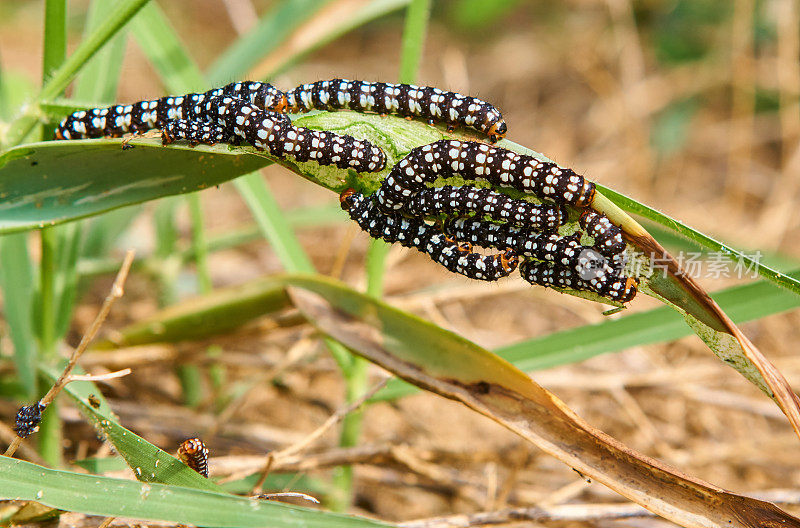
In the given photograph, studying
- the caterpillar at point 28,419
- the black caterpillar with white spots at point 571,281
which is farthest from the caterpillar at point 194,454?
the black caterpillar with white spots at point 571,281

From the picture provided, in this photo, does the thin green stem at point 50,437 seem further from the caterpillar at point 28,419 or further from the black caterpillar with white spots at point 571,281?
the black caterpillar with white spots at point 571,281

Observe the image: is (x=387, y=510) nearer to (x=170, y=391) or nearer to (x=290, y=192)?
(x=170, y=391)

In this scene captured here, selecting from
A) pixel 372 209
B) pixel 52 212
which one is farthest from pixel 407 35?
pixel 52 212

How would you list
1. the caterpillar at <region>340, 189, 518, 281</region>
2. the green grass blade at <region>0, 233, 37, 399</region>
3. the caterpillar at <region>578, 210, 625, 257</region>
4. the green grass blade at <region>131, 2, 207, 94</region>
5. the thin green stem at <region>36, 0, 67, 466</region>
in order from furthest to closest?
the green grass blade at <region>131, 2, 207, 94</region> → the green grass blade at <region>0, 233, 37, 399</region> → the thin green stem at <region>36, 0, 67, 466</region> → the caterpillar at <region>340, 189, 518, 281</region> → the caterpillar at <region>578, 210, 625, 257</region>

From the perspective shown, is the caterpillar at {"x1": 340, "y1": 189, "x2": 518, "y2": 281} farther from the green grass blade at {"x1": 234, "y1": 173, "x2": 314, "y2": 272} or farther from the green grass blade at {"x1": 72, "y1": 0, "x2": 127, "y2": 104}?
the green grass blade at {"x1": 72, "y1": 0, "x2": 127, "y2": 104}

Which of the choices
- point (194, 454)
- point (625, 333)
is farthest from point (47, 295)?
point (625, 333)

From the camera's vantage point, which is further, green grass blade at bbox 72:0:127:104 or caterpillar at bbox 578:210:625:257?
green grass blade at bbox 72:0:127:104

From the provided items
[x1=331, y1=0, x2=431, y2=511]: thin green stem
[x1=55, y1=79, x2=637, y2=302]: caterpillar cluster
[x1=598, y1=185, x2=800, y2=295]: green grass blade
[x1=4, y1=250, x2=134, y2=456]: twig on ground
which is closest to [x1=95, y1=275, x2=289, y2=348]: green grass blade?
[x1=331, y1=0, x2=431, y2=511]: thin green stem
